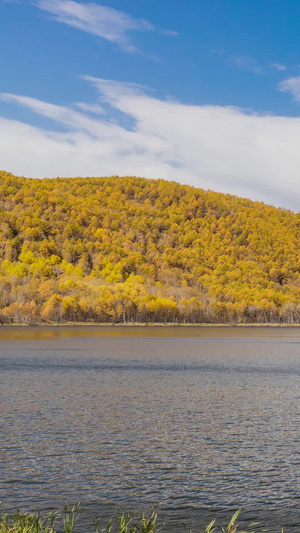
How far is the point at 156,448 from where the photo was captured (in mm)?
19188

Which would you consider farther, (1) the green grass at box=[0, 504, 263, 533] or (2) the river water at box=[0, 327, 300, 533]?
(2) the river water at box=[0, 327, 300, 533]

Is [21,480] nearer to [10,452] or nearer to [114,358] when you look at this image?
[10,452]

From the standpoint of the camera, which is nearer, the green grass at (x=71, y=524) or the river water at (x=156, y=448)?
the green grass at (x=71, y=524)

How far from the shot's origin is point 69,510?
13523mm

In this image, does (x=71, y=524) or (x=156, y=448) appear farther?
(x=156, y=448)

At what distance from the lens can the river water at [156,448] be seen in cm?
1409

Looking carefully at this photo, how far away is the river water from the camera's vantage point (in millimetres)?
14086

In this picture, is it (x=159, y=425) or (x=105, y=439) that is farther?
(x=159, y=425)

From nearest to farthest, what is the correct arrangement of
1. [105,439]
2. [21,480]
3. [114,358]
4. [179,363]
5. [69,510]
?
[69,510]
[21,480]
[105,439]
[179,363]
[114,358]

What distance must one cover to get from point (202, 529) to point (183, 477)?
12.0 ft

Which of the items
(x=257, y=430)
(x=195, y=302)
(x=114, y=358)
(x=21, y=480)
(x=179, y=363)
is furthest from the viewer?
(x=195, y=302)

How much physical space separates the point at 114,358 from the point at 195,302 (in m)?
137

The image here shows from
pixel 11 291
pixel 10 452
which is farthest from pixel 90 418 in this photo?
pixel 11 291

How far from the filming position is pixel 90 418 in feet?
79.4
